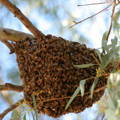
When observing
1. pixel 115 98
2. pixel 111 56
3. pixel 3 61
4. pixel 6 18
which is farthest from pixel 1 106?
pixel 115 98

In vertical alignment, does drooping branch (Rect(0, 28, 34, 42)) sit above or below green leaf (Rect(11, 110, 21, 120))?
above

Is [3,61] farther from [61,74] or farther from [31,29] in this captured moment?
[61,74]

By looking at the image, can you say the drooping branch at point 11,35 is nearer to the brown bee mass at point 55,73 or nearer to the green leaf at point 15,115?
the brown bee mass at point 55,73

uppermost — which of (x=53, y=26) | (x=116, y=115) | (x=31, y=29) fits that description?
(x=53, y=26)

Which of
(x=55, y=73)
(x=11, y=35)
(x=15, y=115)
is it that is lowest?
(x=15, y=115)

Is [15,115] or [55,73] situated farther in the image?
[15,115]

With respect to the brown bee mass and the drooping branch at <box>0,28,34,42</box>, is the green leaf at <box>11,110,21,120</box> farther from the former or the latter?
the drooping branch at <box>0,28,34,42</box>

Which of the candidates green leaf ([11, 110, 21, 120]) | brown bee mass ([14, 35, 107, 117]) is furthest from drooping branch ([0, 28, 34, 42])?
green leaf ([11, 110, 21, 120])

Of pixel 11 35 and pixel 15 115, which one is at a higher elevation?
pixel 11 35
